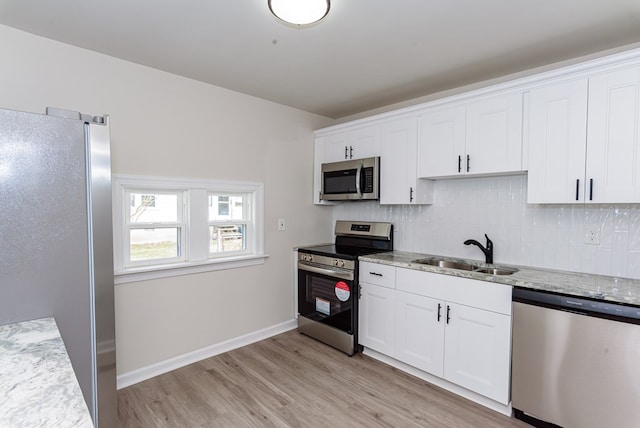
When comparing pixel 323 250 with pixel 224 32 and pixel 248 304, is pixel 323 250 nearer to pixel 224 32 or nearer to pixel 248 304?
pixel 248 304

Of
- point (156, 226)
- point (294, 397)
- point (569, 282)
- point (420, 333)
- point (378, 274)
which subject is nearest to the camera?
point (569, 282)

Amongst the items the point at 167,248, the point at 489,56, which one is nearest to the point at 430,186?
the point at 489,56

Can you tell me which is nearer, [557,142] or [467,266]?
[557,142]

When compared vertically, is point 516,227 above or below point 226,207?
below

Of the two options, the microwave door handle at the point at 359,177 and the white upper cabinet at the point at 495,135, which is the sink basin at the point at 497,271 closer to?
the white upper cabinet at the point at 495,135

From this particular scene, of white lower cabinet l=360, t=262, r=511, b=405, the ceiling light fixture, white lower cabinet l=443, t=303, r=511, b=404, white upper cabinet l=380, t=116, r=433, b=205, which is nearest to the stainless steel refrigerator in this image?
the ceiling light fixture

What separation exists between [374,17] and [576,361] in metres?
2.25

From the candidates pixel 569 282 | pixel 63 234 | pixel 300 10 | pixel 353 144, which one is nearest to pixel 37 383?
pixel 63 234

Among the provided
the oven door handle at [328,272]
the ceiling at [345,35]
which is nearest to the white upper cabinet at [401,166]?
the ceiling at [345,35]

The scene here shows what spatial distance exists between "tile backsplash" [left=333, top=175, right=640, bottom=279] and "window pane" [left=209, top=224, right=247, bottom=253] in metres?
1.49

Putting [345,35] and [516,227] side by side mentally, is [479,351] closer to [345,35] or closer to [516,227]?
[516,227]

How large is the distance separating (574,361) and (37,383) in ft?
7.96

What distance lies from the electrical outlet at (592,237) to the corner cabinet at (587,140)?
40cm

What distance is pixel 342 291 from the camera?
3021mm
